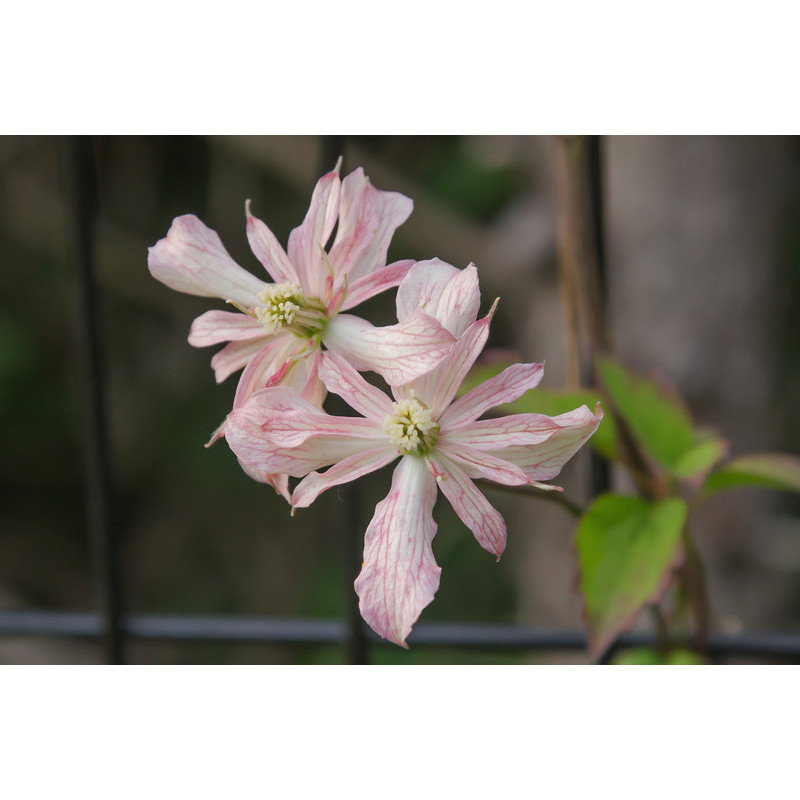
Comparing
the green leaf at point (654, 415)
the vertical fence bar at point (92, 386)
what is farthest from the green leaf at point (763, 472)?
the vertical fence bar at point (92, 386)

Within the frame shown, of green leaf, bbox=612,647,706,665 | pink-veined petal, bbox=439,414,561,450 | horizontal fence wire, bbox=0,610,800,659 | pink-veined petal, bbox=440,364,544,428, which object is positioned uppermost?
pink-veined petal, bbox=440,364,544,428

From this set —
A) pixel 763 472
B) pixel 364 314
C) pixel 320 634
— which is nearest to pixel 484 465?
pixel 763 472

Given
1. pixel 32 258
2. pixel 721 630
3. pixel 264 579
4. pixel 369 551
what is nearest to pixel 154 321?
pixel 32 258

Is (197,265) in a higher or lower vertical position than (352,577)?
higher

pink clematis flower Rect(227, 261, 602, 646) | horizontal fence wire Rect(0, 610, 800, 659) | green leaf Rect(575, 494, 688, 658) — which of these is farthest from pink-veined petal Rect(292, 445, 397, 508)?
horizontal fence wire Rect(0, 610, 800, 659)

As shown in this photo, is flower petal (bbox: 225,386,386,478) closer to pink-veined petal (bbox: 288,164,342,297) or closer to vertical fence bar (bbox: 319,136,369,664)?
pink-veined petal (bbox: 288,164,342,297)

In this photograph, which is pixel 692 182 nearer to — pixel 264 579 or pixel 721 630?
pixel 721 630

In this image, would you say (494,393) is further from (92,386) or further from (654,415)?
(92,386)
